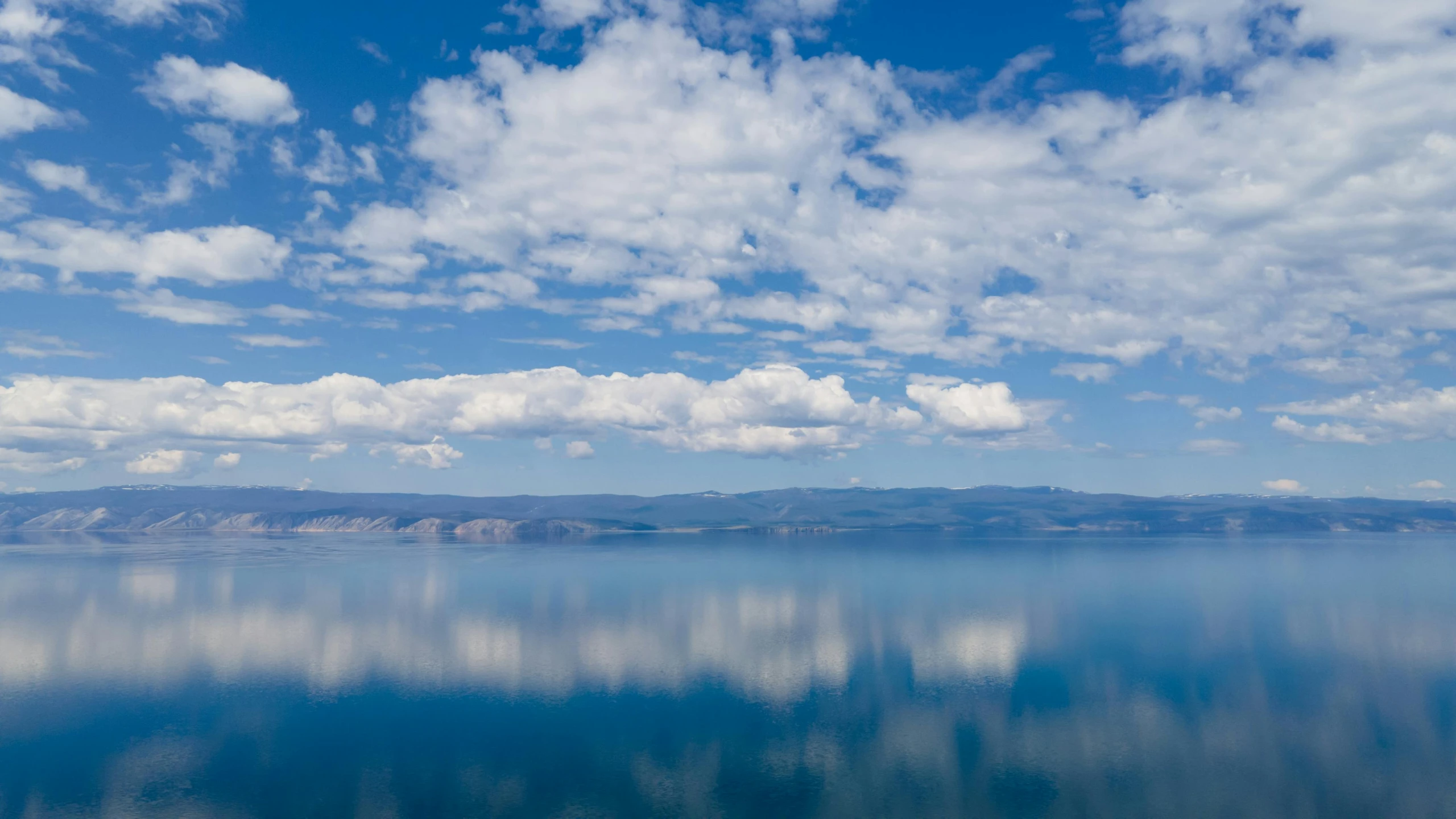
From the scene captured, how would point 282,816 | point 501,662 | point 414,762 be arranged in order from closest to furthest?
point 282,816 < point 414,762 < point 501,662

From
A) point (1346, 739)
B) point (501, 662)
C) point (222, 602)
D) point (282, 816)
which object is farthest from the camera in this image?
point (222, 602)

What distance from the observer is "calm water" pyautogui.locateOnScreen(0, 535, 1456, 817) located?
5269 centimetres

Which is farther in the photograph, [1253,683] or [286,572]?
[286,572]

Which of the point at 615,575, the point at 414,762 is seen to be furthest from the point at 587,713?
the point at 615,575

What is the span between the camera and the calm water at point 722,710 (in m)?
52.7

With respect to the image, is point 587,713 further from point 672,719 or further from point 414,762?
point 414,762

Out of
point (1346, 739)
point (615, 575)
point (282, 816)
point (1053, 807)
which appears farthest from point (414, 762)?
point (615, 575)

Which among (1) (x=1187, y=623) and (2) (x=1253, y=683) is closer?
(2) (x=1253, y=683)

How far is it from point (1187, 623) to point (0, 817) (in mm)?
135368

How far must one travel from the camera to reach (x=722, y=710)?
7188cm

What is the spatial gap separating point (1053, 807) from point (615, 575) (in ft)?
505

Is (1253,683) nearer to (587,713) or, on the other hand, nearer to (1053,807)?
(1053,807)

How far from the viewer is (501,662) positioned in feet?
303

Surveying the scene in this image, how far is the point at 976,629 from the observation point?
115125 mm
